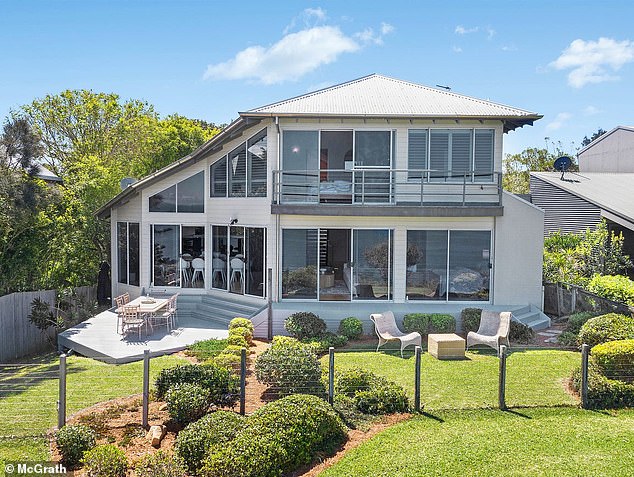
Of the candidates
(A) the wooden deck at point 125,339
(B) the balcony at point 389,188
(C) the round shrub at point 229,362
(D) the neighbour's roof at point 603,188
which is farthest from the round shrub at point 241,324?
(D) the neighbour's roof at point 603,188

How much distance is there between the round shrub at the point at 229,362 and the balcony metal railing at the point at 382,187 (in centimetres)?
653

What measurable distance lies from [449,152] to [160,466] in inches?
521

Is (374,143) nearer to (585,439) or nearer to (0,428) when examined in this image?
(585,439)

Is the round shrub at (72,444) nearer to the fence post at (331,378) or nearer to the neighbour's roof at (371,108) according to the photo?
the fence post at (331,378)

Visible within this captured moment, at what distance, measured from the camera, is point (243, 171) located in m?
18.2

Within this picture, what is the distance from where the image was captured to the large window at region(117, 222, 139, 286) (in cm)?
1995

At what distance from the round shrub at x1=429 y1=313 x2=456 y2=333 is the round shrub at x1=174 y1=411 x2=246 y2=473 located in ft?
27.9

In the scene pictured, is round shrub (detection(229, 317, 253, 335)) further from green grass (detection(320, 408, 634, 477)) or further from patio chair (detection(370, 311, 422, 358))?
green grass (detection(320, 408, 634, 477))

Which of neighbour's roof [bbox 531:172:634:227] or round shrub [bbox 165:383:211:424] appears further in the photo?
neighbour's roof [bbox 531:172:634:227]

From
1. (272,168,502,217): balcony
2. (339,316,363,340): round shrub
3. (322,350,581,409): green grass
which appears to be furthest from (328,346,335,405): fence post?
(272,168,502,217): balcony

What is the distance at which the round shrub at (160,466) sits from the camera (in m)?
7.34

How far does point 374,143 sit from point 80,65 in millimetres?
18654

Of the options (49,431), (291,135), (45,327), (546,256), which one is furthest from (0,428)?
(546,256)

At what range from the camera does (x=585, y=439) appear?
870cm
